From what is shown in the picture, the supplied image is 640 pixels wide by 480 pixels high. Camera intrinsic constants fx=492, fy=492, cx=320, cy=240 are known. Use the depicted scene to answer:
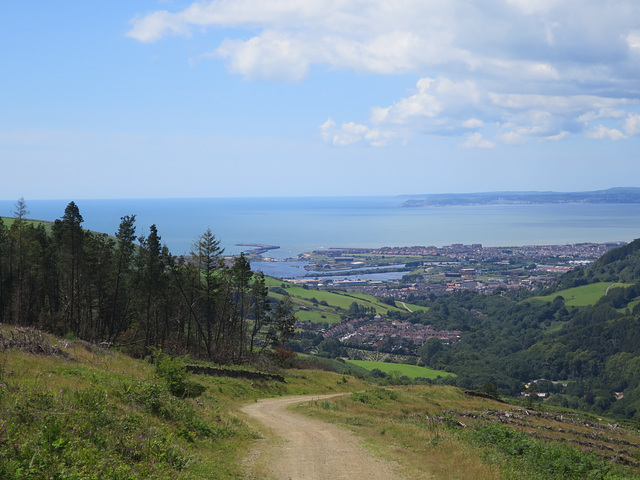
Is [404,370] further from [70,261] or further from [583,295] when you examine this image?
[583,295]

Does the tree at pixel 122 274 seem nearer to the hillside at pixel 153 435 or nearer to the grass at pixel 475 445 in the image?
the hillside at pixel 153 435

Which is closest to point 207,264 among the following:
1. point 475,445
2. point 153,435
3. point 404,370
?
point 475,445

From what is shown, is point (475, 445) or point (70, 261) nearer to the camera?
point (475, 445)

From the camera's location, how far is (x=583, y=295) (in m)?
147

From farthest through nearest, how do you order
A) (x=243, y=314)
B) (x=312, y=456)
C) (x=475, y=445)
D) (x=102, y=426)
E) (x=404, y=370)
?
(x=404, y=370) < (x=243, y=314) < (x=475, y=445) < (x=312, y=456) < (x=102, y=426)

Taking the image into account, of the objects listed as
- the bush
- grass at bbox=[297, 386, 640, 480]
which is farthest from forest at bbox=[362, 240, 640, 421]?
the bush

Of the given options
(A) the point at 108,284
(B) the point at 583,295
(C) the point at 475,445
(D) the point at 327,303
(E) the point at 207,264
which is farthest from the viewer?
(B) the point at 583,295

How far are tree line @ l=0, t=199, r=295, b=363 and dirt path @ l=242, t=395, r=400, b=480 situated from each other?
70.2ft

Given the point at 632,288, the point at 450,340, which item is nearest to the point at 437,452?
the point at 450,340

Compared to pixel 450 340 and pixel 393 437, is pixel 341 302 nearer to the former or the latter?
pixel 450 340

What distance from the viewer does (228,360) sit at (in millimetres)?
41156

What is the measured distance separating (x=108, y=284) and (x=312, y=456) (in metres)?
33.0

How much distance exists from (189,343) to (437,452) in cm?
3334

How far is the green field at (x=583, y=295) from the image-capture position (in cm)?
14066
